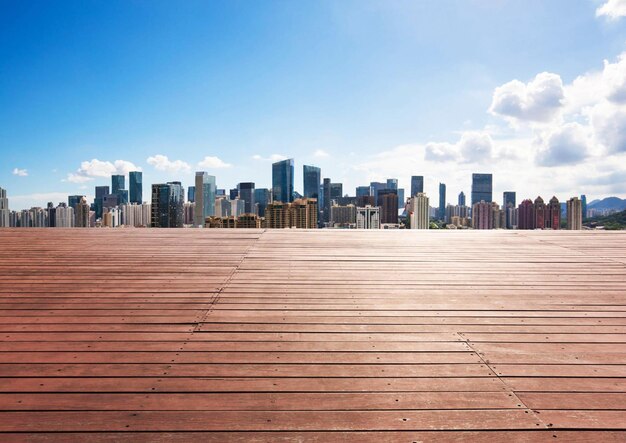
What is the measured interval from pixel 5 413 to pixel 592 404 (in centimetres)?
354

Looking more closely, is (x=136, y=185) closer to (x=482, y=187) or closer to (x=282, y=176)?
(x=282, y=176)

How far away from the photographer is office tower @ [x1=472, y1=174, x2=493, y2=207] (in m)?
155

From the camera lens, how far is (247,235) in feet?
25.3

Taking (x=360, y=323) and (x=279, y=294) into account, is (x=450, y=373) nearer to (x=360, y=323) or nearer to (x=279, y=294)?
(x=360, y=323)

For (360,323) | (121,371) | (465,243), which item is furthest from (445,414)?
(465,243)

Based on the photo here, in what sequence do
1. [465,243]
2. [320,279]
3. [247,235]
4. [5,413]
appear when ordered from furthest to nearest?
1. [247,235]
2. [465,243]
3. [320,279]
4. [5,413]

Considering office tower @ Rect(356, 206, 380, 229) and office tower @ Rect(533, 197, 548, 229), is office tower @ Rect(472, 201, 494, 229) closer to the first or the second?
office tower @ Rect(533, 197, 548, 229)

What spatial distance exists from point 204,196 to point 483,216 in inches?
2236

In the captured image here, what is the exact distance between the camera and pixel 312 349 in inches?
115

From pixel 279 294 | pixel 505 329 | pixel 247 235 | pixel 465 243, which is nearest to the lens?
pixel 505 329

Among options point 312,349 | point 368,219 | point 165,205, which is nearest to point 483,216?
point 368,219

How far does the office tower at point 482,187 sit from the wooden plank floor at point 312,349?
16337 cm

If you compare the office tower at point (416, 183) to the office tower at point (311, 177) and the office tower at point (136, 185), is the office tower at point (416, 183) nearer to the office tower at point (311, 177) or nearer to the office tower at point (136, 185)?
the office tower at point (311, 177)

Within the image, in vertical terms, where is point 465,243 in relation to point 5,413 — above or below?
above
